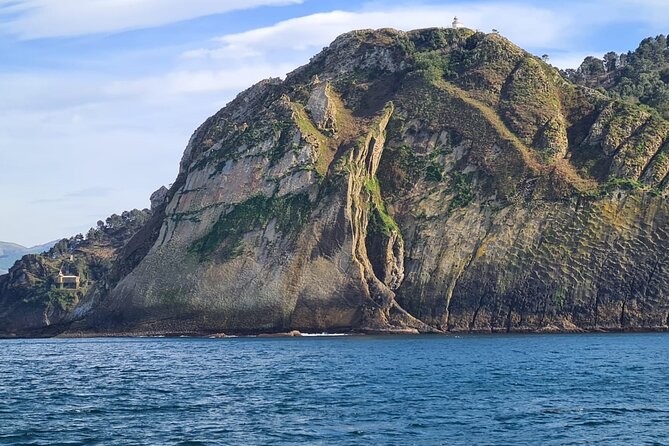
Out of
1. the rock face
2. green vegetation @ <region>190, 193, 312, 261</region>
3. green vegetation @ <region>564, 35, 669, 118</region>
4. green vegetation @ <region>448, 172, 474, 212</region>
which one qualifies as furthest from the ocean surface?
green vegetation @ <region>564, 35, 669, 118</region>

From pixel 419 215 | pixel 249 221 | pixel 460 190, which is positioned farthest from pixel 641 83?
pixel 249 221

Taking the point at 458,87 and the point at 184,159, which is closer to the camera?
the point at 458,87

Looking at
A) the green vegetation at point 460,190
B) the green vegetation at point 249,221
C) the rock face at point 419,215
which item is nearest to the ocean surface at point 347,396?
the rock face at point 419,215

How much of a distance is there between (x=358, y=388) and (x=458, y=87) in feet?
292

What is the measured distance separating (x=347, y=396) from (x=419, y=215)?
74209 mm

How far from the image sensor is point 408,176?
438 ft

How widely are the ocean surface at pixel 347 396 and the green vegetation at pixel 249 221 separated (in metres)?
34.7

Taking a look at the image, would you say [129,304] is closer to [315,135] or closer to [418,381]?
[315,135]

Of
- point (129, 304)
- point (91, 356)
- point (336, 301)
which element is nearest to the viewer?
point (91, 356)

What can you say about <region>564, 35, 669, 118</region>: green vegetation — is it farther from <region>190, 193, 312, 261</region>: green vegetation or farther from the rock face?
<region>190, 193, 312, 261</region>: green vegetation

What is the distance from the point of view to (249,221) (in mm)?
130000

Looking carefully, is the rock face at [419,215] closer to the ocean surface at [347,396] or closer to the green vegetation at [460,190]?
the green vegetation at [460,190]

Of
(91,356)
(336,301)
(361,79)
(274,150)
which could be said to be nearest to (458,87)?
(361,79)

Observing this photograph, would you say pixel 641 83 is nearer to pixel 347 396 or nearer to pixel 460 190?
pixel 460 190
